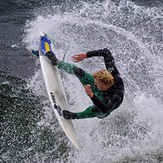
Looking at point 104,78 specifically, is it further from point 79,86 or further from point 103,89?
point 79,86

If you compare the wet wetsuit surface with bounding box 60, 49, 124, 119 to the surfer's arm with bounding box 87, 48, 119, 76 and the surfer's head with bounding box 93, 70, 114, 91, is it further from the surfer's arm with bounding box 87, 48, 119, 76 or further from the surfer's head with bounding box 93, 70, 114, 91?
the surfer's head with bounding box 93, 70, 114, 91

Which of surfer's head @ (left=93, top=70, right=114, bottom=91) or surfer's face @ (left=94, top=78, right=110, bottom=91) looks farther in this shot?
surfer's face @ (left=94, top=78, right=110, bottom=91)

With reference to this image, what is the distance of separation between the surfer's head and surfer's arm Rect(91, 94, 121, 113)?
22 centimetres

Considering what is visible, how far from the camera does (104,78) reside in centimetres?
271

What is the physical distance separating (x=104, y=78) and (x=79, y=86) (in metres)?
2.00

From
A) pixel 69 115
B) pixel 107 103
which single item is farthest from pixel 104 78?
pixel 69 115

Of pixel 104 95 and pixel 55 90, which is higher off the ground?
pixel 104 95

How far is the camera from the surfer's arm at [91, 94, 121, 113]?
8.68 feet

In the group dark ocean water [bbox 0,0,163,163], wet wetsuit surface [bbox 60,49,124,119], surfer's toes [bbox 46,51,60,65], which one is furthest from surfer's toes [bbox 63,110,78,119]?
surfer's toes [bbox 46,51,60,65]

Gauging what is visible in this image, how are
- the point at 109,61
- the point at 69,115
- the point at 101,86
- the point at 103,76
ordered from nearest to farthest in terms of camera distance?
the point at 103,76
the point at 101,86
the point at 109,61
the point at 69,115

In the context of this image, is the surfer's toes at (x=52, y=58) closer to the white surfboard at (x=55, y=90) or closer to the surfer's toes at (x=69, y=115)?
the white surfboard at (x=55, y=90)

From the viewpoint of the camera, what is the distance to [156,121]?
436cm

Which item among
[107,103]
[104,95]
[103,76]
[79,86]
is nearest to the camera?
[103,76]

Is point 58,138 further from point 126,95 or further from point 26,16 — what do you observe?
point 26,16
